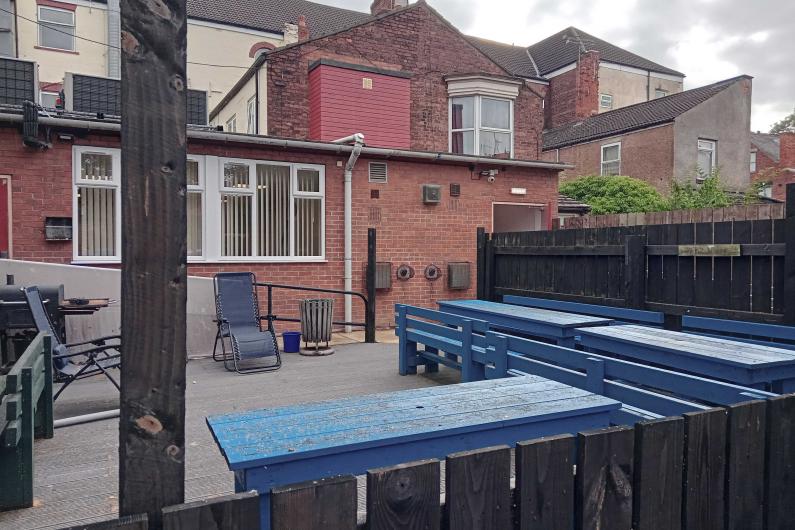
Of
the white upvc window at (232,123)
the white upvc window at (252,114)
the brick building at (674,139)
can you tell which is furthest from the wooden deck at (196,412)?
the brick building at (674,139)

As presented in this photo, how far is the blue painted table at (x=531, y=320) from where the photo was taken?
4828mm

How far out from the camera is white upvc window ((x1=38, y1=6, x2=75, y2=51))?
19.9 metres

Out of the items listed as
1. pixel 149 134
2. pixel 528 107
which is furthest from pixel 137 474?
pixel 528 107

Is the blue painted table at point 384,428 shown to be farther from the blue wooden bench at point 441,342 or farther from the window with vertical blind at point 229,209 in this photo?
the window with vertical blind at point 229,209

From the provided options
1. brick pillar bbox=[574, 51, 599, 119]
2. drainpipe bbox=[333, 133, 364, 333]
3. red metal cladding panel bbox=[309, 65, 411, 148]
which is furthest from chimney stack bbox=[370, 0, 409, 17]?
drainpipe bbox=[333, 133, 364, 333]

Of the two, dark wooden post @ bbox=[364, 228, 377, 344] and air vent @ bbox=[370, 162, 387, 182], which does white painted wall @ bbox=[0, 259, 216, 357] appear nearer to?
dark wooden post @ bbox=[364, 228, 377, 344]

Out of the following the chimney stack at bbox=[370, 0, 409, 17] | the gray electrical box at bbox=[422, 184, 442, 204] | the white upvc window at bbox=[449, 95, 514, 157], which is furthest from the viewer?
the chimney stack at bbox=[370, 0, 409, 17]

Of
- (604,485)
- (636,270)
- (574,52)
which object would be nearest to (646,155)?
(574,52)

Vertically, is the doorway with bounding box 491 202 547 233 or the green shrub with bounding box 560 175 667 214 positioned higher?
the green shrub with bounding box 560 175 667 214

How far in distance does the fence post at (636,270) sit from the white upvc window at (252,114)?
37.2 ft

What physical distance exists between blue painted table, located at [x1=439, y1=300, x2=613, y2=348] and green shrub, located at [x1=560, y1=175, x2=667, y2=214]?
1199 centimetres

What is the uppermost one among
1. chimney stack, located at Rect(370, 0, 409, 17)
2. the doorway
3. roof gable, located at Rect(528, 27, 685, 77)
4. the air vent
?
roof gable, located at Rect(528, 27, 685, 77)

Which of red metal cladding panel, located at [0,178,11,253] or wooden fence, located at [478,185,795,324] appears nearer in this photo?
wooden fence, located at [478,185,795,324]

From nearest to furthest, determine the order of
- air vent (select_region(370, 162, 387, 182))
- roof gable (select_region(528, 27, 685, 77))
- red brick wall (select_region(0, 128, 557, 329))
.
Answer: red brick wall (select_region(0, 128, 557, 329))
air vent (select_region(370, 162, 387, 182))
roof gable (select_region(528, 27, 685, 77))
